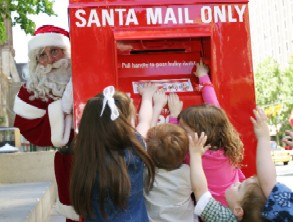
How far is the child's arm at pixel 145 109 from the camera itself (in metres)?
3.15

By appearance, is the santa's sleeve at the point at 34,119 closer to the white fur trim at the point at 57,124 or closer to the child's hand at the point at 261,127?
the white fur trim at the point at 57,124

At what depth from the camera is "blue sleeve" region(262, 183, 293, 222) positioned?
2.30m

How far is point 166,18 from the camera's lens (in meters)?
3.37

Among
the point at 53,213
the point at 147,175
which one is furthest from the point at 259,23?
the point at 147,175

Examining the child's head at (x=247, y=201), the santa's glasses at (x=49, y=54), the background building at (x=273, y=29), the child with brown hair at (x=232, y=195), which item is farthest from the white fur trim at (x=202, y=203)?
the background building at (x=273, y=29)

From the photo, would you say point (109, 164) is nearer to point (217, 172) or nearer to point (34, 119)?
point (217, 172)

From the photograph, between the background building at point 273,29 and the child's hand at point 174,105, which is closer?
the child's hand at point 174,105

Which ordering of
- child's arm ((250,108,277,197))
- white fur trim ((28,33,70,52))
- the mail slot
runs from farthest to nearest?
white fur trim ((28,33,70,52)) → the mail slot → child's arm ((250,108,277,197))

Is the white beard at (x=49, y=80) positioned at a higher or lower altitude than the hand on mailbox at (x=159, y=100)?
higher

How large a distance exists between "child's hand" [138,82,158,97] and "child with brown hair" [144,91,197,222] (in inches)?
21.2

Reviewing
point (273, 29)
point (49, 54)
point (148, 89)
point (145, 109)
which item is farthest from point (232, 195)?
point (273, 29)

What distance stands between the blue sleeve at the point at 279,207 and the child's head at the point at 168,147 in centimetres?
58

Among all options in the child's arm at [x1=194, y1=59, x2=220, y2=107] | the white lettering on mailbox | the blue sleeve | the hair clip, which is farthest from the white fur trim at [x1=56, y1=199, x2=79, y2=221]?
the blue sleeve

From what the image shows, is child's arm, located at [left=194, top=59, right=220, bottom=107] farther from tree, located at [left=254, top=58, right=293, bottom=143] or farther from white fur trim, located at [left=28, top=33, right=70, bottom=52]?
tree, located at [left=254, top=58, right=293, bottom=143]
